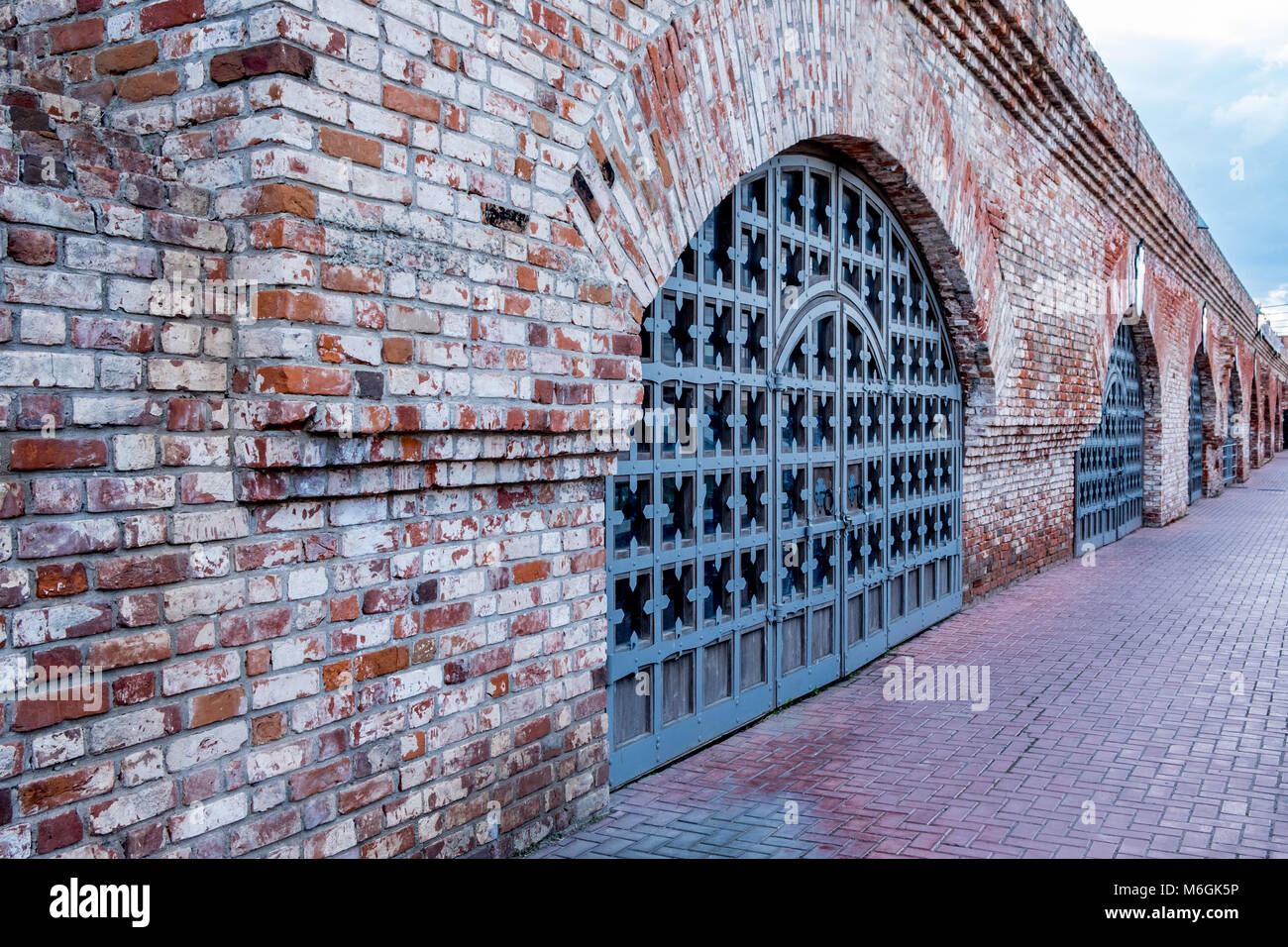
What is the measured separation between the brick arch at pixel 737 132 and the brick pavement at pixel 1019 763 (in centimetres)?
206

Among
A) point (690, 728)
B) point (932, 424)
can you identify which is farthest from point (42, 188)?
point (932, 424)

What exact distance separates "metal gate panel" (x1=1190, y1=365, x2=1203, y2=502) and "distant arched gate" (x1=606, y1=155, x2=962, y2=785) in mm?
15883

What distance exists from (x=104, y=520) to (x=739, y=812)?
8.73 feet

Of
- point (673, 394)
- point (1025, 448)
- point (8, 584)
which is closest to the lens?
point (8, 584)

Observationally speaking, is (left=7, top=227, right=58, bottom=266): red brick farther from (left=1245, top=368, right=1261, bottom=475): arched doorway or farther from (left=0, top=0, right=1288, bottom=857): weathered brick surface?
(left=1245, top=368, right=1261, bottom=475): arched doorway

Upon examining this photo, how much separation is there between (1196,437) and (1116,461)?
9.11 metres

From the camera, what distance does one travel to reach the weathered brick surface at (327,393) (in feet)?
7.41

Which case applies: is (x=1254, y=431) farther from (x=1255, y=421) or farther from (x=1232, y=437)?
(x=1232, y=437)

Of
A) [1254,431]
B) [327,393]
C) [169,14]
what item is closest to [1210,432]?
[1254,431]

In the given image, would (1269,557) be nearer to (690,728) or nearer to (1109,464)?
(1109,464)

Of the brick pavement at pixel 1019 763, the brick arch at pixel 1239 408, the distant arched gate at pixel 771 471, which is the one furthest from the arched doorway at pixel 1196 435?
the distant arched gate at pixel 771 471

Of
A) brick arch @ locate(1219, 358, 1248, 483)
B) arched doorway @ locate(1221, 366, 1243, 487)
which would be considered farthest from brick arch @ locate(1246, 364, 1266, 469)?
arched doorway @ locate(1221, 366, 1243, 487)

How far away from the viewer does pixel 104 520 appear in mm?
2299

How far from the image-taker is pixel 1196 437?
21.0 metres
